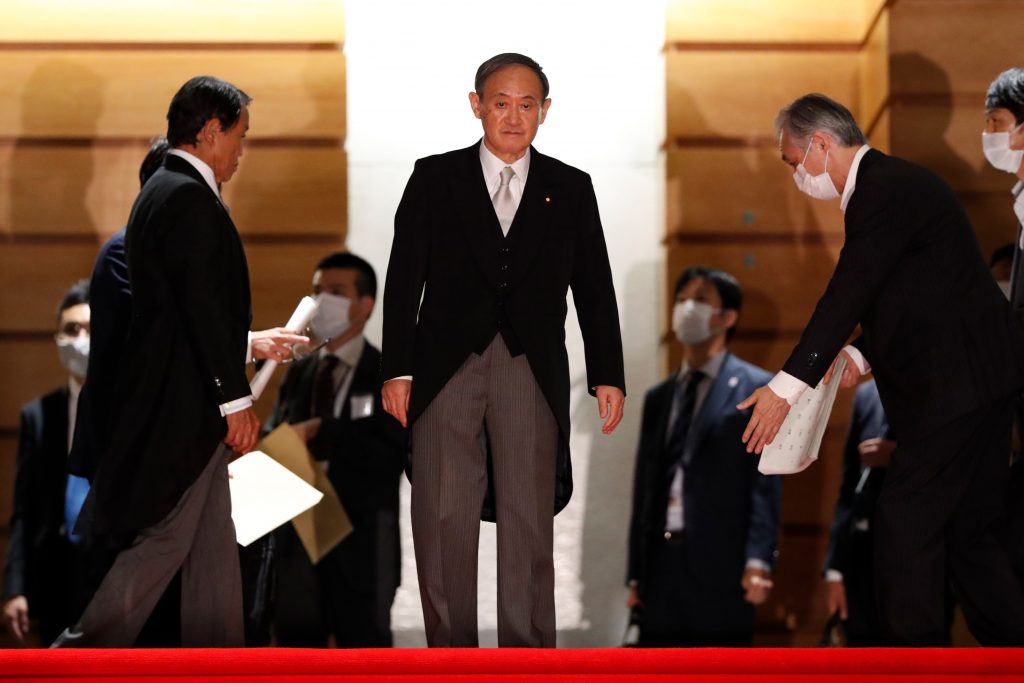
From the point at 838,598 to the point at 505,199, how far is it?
2.17 m

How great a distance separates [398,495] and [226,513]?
1446 mm

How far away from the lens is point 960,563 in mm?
3102

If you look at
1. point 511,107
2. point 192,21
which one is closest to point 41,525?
point 192,21

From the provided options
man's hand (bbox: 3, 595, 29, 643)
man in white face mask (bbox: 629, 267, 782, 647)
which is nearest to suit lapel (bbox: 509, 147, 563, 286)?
man in white face mask (bbox: 629, 267, 782, 647)

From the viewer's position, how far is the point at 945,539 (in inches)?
123

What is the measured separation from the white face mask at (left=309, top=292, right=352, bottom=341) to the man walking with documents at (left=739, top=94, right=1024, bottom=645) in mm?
2035

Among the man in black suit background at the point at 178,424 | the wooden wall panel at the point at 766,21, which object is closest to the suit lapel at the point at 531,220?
the man in black suit background at the point at 178,424

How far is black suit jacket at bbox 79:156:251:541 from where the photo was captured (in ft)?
10.4

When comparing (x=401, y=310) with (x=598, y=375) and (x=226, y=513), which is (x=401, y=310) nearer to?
(x=598, y=375)

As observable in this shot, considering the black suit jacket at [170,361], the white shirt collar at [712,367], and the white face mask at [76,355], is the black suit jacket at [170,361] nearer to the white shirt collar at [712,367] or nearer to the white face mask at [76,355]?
the white face mask at [76,355]

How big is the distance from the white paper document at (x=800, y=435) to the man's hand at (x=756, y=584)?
1400mm

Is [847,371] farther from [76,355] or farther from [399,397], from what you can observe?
[76,355]

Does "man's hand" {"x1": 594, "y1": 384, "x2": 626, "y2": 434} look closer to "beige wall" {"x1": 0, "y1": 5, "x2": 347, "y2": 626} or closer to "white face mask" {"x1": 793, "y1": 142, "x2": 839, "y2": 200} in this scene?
"white face mask" {"x1": 793, "y1": 142, "x2": 839, "y2": 200}

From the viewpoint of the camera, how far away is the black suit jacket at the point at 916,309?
10.1 ft
